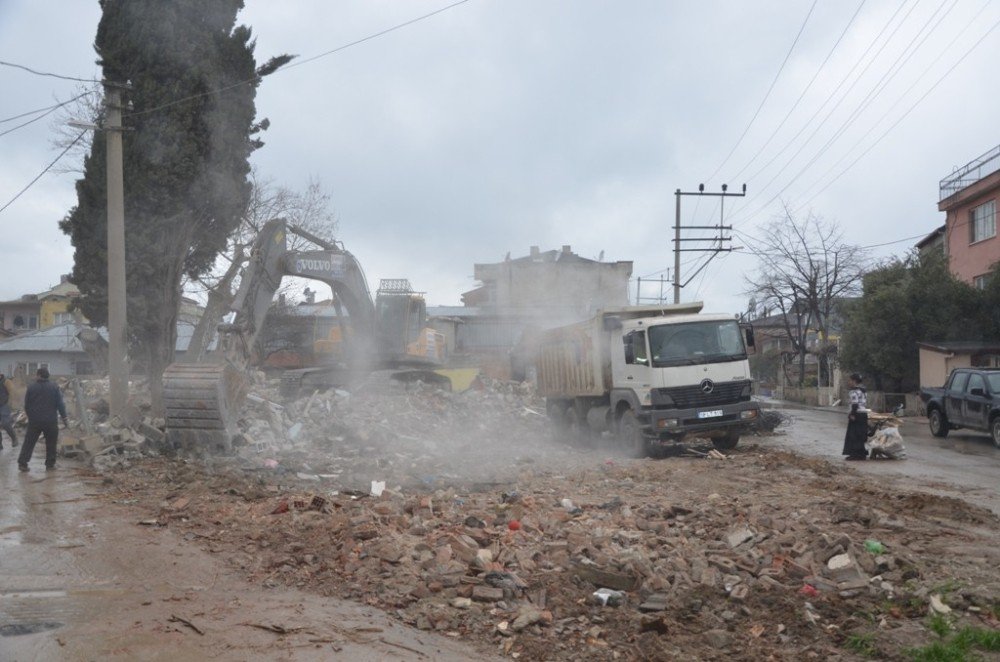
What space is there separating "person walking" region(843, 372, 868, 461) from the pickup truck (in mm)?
4363

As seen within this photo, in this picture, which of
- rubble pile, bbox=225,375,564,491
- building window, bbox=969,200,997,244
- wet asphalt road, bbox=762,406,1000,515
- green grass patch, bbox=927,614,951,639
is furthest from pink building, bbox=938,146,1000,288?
green grass patch, bbox=927,614,951,639

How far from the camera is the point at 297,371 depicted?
20.9 meters

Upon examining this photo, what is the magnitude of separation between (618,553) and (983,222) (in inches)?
1211

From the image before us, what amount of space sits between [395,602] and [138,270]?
14542 millimetres

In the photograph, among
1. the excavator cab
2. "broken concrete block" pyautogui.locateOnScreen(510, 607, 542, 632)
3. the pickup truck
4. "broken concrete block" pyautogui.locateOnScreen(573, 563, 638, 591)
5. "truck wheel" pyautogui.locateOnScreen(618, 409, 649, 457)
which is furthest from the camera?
the excavator cab

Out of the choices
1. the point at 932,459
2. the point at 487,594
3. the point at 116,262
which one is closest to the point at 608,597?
the point at 487,594

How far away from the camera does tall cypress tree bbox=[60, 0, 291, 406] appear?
17250 millimetres

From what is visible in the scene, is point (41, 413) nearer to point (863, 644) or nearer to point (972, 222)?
point (863, 644)

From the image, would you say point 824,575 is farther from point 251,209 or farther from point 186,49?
point 251,209

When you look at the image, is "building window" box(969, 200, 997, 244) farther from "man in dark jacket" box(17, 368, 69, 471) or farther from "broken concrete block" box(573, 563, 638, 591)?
"man in dark jacket" box(17, 368, 69, 471)

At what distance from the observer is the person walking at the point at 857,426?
1391cm

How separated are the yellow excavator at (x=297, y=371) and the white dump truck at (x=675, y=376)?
257 inches

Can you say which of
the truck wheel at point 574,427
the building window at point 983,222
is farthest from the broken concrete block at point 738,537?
the building window at point 983,222

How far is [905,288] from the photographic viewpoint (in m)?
29.9
